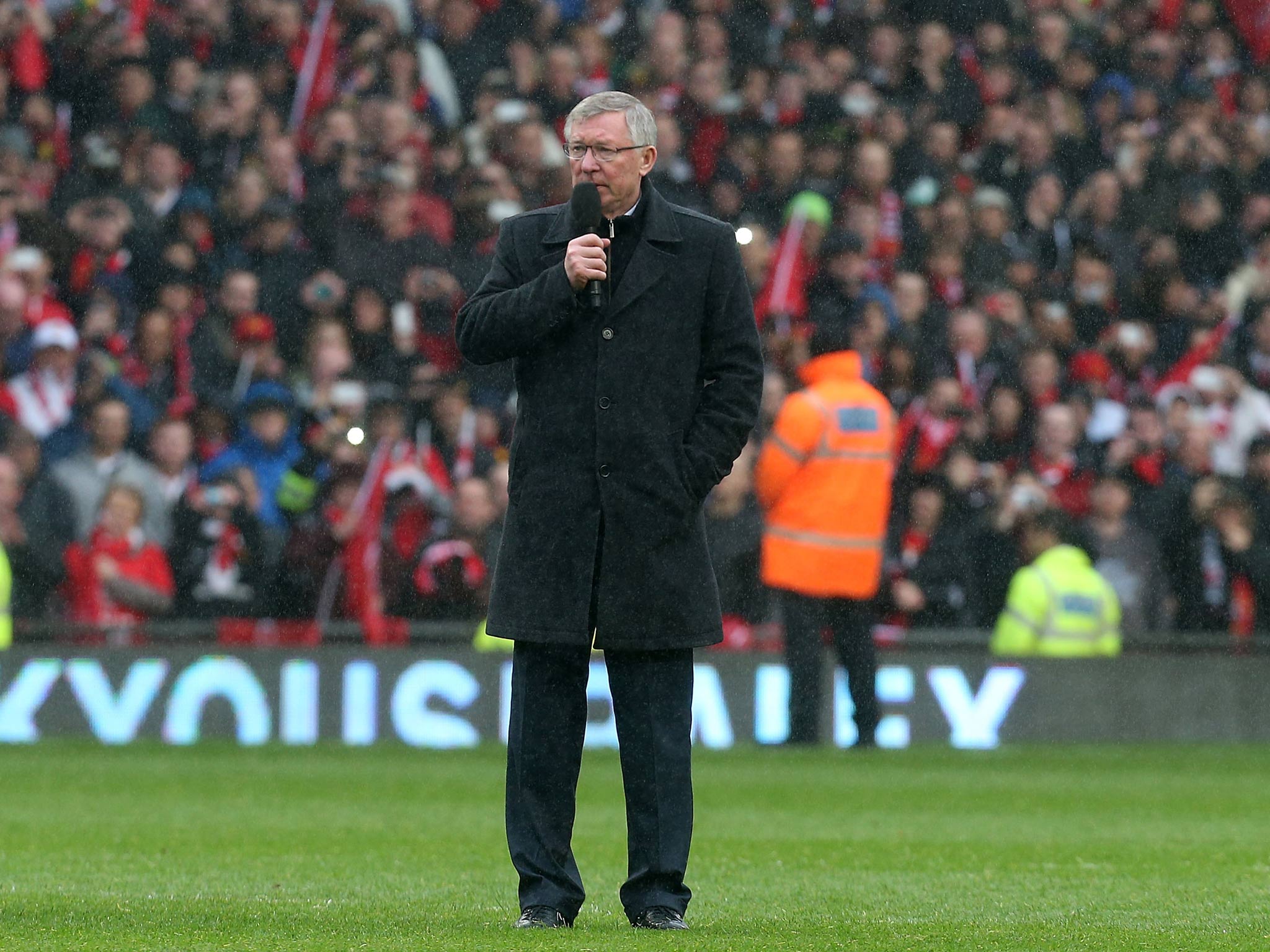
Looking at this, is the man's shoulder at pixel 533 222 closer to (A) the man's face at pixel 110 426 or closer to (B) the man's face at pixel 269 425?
(A) the man's face at pixel 110 426

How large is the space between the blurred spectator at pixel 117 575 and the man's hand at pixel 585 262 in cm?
831

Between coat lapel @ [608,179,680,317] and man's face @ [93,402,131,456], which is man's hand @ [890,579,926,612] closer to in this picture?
man's face @ [93,402,131,456]

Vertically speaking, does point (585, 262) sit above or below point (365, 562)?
above

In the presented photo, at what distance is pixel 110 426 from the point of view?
13992 mm

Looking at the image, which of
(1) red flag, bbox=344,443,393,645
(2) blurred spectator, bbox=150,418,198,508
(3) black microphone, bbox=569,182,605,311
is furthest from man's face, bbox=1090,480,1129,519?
(3) black microphone, bbox=569,182,605,311

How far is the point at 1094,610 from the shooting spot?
14188 millimetres

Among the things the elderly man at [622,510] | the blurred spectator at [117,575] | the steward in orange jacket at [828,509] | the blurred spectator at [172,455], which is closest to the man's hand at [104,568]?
the blurred spectator at [117,575]

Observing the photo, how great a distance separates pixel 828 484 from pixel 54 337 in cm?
507

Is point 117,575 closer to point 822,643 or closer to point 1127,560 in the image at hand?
point 822,643

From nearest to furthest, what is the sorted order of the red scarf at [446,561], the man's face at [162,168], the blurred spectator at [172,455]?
1. the red scarf at [446,561]
2. the blurred spectator at [172,455]
3. the man's face at [162,168]

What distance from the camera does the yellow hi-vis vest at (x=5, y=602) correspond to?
43.4 feet

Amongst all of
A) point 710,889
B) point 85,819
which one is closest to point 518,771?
point 710,889

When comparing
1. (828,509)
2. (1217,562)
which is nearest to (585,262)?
(828,509)

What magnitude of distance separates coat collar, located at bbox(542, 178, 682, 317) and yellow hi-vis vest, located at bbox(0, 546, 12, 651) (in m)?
8.04
